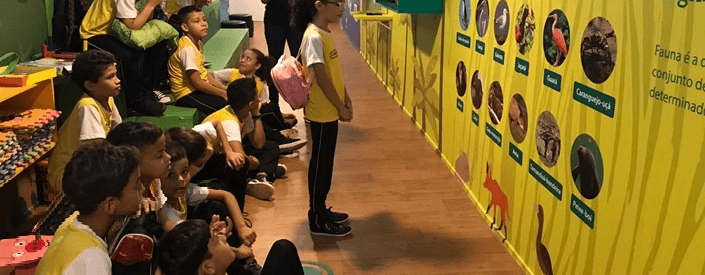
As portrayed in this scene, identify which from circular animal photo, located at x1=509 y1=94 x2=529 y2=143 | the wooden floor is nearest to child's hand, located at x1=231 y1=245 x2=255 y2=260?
the wooden floor

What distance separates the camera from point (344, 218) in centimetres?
414

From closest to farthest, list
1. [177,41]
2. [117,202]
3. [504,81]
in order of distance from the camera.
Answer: [117,202], [504,81], [177,41]

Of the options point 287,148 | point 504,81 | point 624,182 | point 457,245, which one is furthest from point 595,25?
point 287,148

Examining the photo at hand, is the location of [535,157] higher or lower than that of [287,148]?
higher

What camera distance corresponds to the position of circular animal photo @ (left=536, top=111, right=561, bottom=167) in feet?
9.99

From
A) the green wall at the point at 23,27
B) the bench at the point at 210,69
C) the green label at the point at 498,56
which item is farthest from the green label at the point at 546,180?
the green wall at the point at 23,27

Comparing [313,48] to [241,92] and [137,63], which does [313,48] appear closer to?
[241,92]

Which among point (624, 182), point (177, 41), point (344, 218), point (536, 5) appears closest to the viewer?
point (624, 182)

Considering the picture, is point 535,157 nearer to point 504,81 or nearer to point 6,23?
point 504,81

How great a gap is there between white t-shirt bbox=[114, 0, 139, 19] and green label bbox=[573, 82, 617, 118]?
270cm

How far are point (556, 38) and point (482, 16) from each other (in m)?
1.13

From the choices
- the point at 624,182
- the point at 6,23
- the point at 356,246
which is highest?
the point at 6,23

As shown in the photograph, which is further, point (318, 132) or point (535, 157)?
point (318, 132)

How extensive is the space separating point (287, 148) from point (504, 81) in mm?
2211
